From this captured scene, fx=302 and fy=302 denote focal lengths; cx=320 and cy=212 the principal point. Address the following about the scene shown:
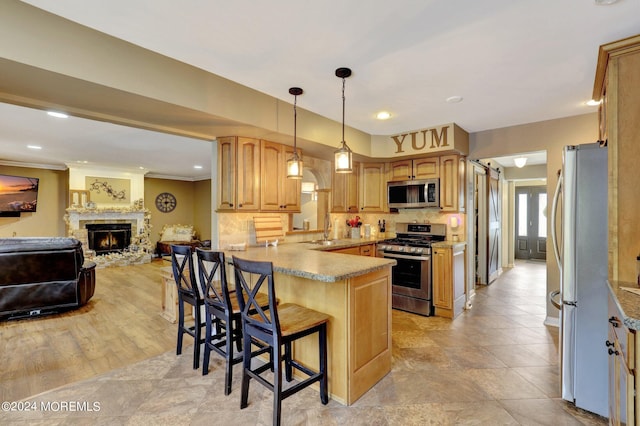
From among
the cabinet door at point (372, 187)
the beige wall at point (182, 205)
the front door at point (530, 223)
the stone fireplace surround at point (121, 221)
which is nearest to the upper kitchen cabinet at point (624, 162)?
the cabinet door at point (372, 187)

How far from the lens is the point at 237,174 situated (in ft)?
11.0

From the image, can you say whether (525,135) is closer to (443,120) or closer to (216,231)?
(443,120)

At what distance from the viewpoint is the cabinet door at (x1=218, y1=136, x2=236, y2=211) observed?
3.33 m

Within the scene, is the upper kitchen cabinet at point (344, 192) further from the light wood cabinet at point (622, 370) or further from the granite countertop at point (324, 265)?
the light wood cabinet at point (622, 370)

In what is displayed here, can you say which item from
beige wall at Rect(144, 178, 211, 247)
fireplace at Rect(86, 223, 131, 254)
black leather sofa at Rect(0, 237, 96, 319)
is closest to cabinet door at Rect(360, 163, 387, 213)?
black leather sofa at Rect(0, 237, 96, 319)

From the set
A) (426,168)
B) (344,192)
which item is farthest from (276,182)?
(426,168)

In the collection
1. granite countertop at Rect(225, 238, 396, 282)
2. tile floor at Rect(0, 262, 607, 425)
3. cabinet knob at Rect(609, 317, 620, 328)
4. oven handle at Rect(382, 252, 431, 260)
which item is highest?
granite countertop at Rect(225, 238, 396, 282)

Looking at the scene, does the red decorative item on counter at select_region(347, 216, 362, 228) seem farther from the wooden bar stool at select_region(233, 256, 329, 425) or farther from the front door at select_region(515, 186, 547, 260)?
the front door at select_region(515, 186, 547, 260)

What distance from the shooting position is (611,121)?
6.48 feet

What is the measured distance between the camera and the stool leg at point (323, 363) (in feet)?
6.70

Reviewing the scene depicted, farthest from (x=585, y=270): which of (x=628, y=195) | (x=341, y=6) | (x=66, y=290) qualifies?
(x=66, y=290)

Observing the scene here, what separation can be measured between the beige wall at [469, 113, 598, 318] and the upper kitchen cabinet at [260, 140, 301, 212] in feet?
9.22

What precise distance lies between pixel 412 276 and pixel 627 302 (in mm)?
2780

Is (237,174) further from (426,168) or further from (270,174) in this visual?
(426,168)
